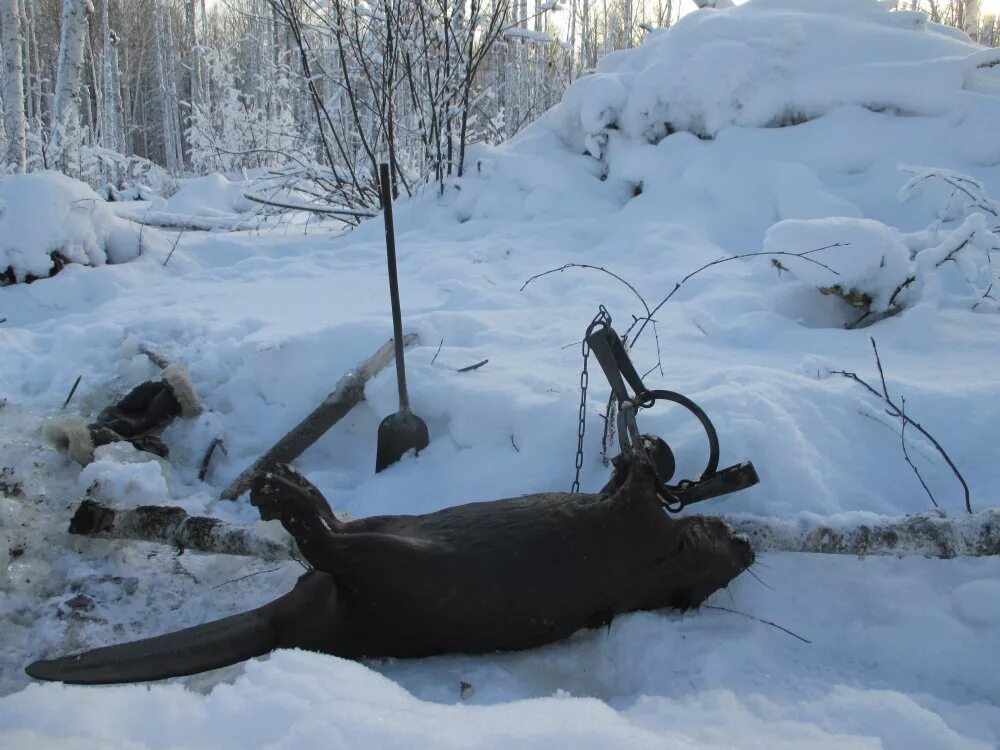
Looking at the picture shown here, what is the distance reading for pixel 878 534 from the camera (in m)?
1.62

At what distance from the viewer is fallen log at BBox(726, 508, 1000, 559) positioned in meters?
1.56

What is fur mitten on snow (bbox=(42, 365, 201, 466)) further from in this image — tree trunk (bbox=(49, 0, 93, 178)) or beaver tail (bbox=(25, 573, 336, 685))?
tree trunk (bbox=(49, 0, 93, 178))

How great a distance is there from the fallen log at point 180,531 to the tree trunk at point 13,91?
7.68 metres

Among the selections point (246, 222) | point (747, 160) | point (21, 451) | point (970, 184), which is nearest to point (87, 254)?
point (246, 222)

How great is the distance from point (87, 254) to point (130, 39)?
23.7 meters

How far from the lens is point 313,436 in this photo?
8.57ft

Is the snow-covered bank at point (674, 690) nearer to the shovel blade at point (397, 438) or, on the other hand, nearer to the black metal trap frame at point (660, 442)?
the black metal trap frame at point (660, 442)

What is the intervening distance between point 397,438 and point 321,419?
1.19 feet

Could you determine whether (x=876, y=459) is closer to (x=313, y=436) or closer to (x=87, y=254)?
(x=313, y=436)

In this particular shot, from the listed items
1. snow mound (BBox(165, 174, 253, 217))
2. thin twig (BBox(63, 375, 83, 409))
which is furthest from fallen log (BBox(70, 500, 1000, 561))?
snow mound (BBox(165, 174, 253, 217))

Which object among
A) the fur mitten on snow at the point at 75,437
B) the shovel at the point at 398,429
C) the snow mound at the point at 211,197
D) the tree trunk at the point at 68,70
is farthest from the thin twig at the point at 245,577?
the tree trunk at the point at 68,70

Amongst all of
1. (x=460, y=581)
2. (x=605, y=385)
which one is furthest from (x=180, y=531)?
(x=605, y=385)

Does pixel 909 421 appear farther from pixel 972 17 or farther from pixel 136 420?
pixel 972 17

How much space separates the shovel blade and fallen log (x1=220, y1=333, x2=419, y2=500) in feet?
0.89
